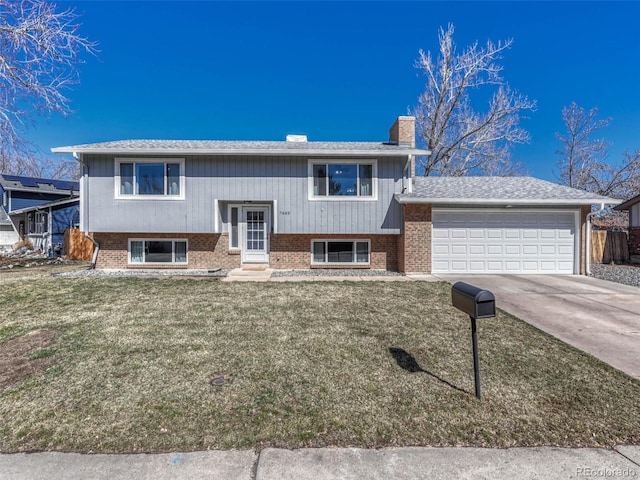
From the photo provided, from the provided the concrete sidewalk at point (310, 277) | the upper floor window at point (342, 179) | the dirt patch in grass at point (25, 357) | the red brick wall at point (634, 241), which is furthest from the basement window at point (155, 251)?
the red brick wall at point (634, 241)

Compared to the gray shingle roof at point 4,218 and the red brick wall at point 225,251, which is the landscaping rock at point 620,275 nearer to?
the red brick wall at point 225,251

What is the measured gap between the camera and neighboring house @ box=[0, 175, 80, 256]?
721 inches

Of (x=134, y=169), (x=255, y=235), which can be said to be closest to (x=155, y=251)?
(x=134, y=169)

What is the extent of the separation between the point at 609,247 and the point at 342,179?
12678mm

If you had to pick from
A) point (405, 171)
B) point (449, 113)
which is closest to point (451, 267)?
point (405, 171)

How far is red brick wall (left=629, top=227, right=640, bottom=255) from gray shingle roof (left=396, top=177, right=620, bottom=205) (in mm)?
5986

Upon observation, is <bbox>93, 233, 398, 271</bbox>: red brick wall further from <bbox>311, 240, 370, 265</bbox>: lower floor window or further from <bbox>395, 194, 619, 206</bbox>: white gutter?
<bbox>395, 194, 619, 206</bbox>: white gutter

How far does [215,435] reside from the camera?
7.68ft

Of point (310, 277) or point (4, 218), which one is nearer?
point (310, 277)

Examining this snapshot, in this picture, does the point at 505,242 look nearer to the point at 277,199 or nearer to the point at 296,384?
the point at 277,199

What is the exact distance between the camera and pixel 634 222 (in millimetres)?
14555

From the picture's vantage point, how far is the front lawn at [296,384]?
7.77ft

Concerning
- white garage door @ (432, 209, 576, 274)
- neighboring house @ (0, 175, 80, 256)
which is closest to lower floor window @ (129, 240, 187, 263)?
white garage door @ (432, 209, 576, 274)

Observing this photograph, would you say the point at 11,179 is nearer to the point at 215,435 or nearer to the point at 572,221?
the point at 215,435
